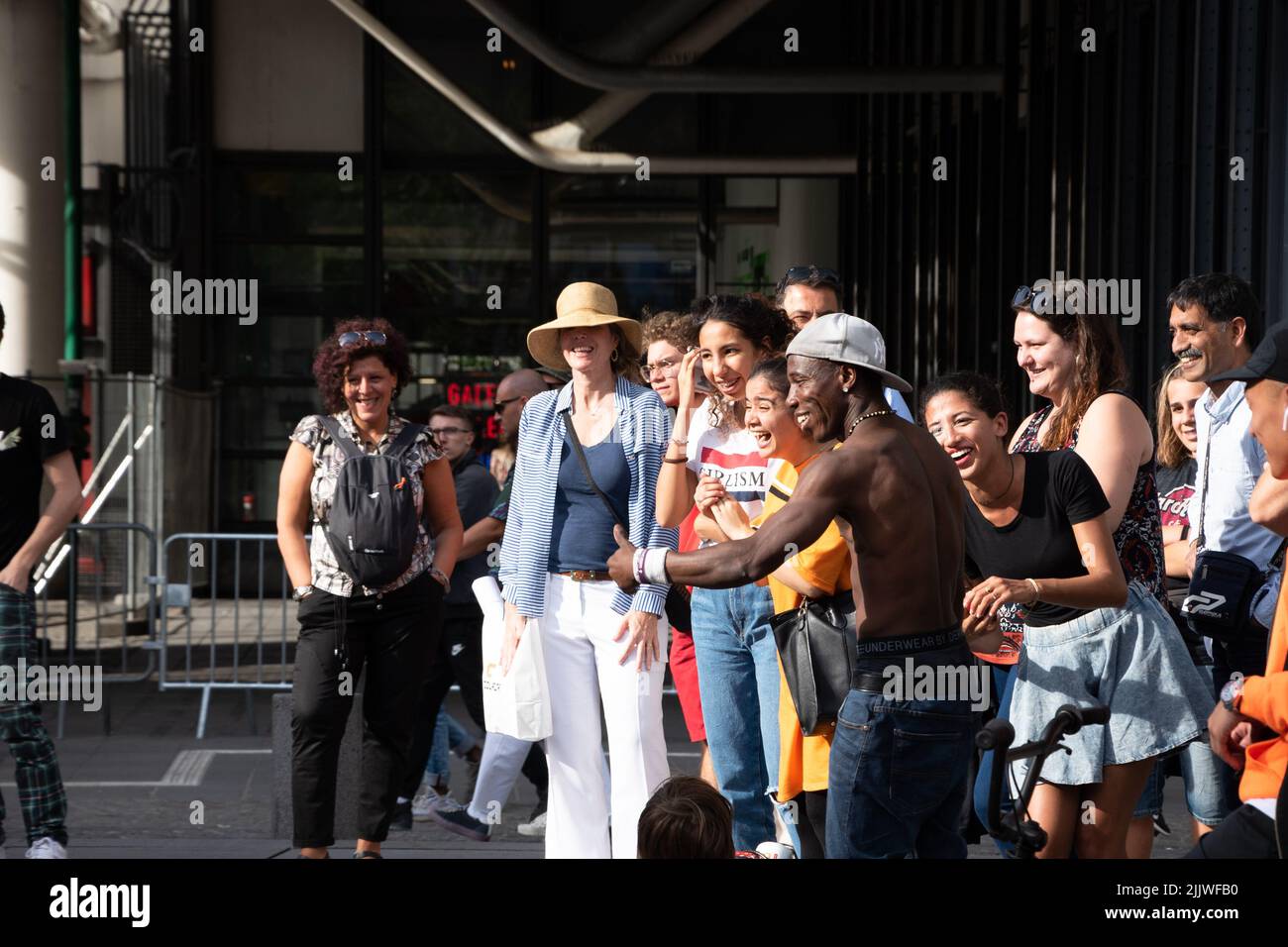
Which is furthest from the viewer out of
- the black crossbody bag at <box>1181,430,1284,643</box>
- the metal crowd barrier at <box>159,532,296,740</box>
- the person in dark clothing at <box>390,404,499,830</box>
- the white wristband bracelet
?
the metal crowd barrier at <box>159,532,296,740</box>

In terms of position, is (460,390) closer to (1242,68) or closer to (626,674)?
(1242,68)

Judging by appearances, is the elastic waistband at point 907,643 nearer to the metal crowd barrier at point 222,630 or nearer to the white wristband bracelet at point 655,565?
the white wristband bracelet at point 655,565

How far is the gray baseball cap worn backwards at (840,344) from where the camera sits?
4.07 m

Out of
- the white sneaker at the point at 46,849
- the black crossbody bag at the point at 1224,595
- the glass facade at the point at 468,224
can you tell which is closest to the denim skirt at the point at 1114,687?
the black crossbody bag at the point at 1224,595

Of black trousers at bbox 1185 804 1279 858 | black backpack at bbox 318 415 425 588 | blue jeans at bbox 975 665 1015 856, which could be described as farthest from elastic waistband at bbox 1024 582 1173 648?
black backpack at bbox 318 415 425 588

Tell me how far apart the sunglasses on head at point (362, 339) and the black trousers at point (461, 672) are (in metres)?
1.59

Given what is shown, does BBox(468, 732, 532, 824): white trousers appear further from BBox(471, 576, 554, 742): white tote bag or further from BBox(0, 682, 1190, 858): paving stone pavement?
BBox(471, 576, 554, 742): white tote bag

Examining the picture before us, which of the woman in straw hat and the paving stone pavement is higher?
the woman in straw hat

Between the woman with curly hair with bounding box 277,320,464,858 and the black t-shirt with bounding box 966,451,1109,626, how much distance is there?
225 cm

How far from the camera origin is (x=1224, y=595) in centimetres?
515

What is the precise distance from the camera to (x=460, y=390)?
15.6m

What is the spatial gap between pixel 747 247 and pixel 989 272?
422 cm

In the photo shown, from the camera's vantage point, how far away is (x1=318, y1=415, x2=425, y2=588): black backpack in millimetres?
5840

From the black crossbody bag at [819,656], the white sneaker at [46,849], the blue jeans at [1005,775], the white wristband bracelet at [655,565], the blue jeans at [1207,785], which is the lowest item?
the white sneaker at [46,849]
